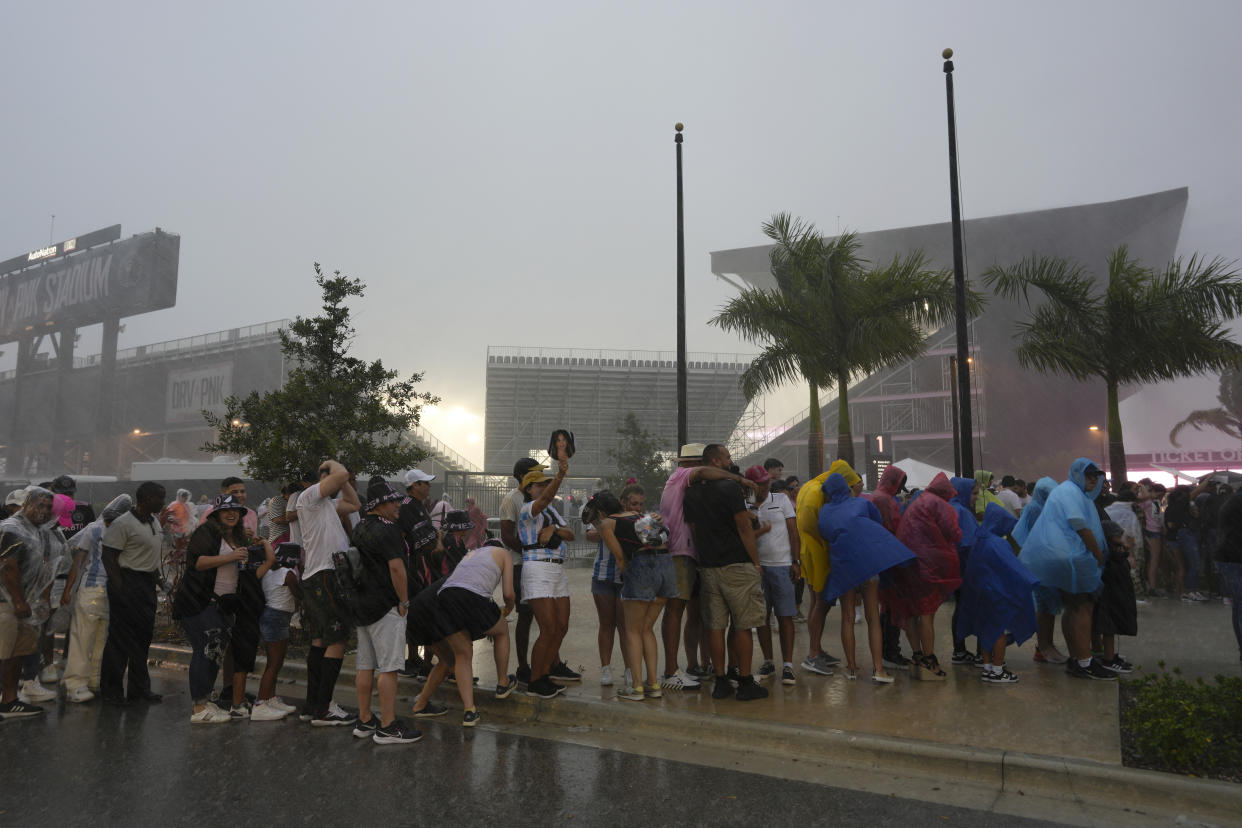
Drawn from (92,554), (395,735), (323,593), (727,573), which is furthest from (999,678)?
(92,554)

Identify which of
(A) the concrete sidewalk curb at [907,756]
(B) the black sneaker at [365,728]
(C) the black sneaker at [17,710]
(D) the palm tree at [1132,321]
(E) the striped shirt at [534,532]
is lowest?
(C) the black sneaker at [17,710]

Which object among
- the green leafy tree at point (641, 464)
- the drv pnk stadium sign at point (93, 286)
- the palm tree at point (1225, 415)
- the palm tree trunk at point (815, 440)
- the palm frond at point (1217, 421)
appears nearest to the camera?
the palm tree trunk at point (815, 440)

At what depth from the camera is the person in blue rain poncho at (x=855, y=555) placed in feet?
18.9

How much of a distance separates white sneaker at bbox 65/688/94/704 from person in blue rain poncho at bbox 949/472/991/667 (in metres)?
7.10

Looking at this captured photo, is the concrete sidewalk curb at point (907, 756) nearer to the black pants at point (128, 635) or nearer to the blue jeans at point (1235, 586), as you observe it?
the blue jeans at point (1235, 586)

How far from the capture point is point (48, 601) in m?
6.13

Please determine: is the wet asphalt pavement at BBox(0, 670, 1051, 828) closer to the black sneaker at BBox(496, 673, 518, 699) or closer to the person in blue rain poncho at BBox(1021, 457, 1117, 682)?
the black sneaker at BBox(496, 673, 518, 699)

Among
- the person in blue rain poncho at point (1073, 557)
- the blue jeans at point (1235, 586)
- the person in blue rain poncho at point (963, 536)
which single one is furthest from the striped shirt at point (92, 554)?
the blue jeans at point (1235, 586)

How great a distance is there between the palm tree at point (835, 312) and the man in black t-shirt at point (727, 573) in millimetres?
9867

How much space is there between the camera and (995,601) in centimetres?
590

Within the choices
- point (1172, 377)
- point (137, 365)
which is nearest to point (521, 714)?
point (1172, 377)

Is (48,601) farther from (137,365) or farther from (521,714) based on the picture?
(137,365)

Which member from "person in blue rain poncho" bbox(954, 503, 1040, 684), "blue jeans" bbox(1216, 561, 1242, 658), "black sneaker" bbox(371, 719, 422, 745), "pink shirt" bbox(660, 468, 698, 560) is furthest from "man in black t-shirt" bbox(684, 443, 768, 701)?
"blue jeans" bbox(1216, 561, 1242, 658)

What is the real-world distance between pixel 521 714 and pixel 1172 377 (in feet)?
50.1
